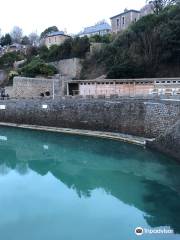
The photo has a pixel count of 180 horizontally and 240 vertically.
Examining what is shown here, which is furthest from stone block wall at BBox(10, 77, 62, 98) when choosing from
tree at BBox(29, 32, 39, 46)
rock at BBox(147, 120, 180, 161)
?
tree at BBox(29, 32, 39, 46)

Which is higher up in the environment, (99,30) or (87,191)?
(99,30)

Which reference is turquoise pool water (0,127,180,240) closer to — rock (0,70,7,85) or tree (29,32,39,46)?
rock (0,70,7,85)

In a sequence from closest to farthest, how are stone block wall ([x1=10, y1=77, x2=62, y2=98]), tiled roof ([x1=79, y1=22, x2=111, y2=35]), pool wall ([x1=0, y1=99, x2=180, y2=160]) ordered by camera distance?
pool wall ([x1=0, y1=99, x2=180, y2=160]) → stone block wall ([x1=10, y1=77, x2=62, y2=98]) → tiled roof ([x1=79, y1=22, x2=111, y2=35])

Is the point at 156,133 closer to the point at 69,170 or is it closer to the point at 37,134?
the point at 69,170

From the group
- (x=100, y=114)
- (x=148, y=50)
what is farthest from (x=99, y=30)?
(x=100, y=114)

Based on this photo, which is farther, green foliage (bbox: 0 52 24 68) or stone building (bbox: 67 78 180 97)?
green foliage (bbox: 0 52 24 68)

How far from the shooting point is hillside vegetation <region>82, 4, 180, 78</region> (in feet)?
89.6

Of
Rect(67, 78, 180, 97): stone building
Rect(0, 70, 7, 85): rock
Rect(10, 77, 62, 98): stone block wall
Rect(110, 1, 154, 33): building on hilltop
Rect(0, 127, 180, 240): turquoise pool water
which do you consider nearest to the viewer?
Rect(0, 127, 180, 240): turquoise pool water

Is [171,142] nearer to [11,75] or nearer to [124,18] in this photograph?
[11,75]

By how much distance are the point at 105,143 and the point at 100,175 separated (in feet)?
16.9

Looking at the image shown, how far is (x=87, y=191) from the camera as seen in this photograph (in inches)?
517

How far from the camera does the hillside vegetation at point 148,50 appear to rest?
27.3 metres

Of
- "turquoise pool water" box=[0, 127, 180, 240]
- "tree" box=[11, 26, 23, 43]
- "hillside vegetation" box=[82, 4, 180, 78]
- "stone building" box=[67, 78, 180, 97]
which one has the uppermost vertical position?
"tree" box=[11, 26, 23, 43]

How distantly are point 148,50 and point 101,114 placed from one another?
9.54 meters
